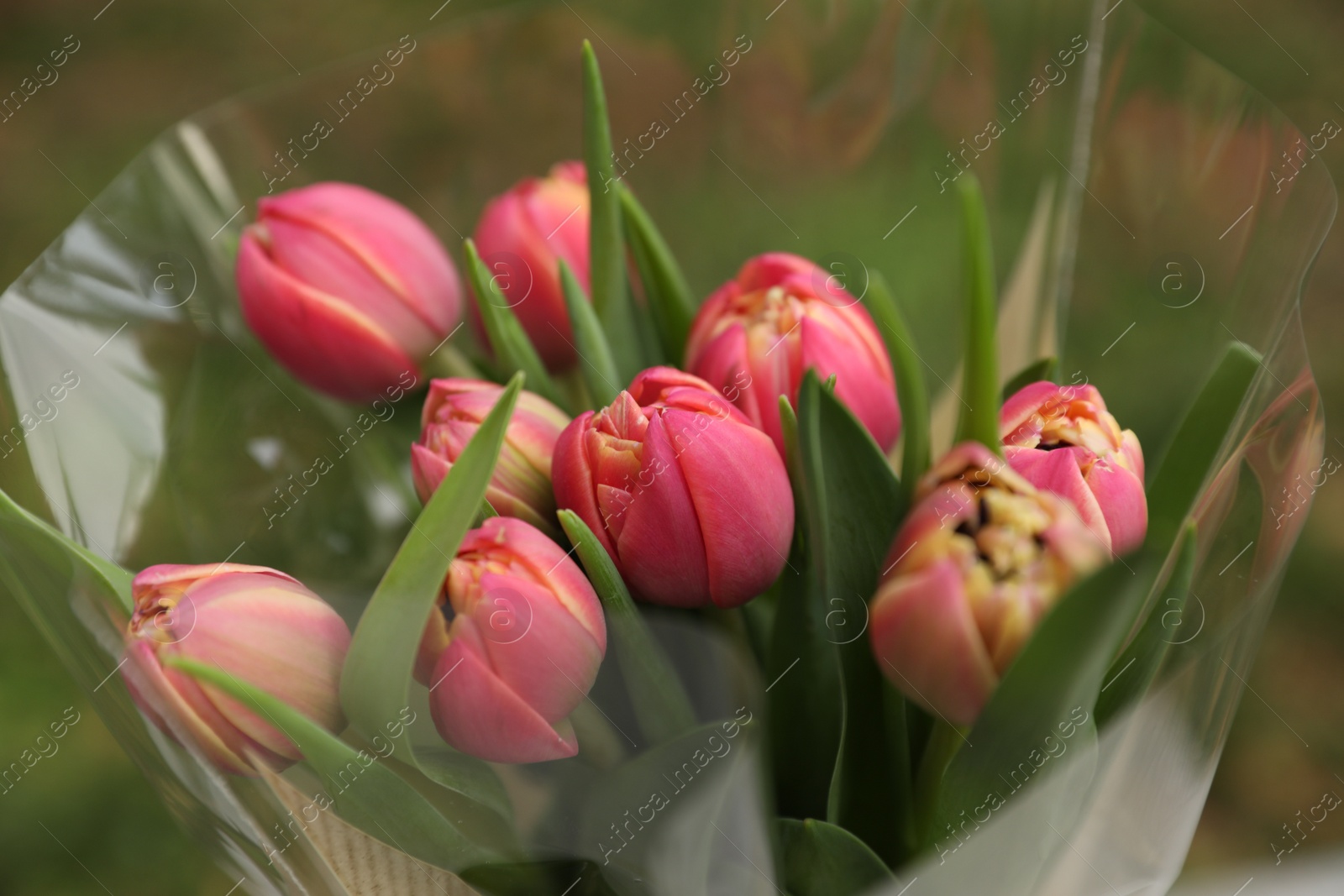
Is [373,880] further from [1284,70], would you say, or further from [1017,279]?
[1284,70]

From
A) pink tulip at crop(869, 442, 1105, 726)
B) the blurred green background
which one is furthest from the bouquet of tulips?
the blurred green background

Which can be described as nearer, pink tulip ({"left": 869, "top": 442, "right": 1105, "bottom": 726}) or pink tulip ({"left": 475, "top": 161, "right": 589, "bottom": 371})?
pink tulip ({"left": 869, "top": 442, "right": 1105, "bottom": 726})

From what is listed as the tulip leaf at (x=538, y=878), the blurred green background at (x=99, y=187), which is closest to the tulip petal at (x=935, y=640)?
the tulip leaf at (x=538, y=878)

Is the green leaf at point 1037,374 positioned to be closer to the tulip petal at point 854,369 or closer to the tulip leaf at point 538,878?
A: the tulip petal at point 854,369

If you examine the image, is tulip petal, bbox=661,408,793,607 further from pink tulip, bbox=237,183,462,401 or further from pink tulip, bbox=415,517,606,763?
pink tulip, bbox=237,183,462,401

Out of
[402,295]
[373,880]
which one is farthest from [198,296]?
[373,880]

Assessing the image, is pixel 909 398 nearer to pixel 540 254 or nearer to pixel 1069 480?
pixel 1069 480

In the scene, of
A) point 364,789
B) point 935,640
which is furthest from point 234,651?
point 935,640
